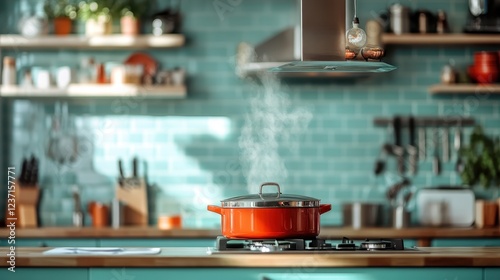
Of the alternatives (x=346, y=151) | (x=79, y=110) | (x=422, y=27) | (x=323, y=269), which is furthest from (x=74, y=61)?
(x=323, y=269)

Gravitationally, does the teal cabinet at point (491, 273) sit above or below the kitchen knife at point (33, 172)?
below

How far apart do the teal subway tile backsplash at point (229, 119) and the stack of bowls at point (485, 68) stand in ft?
0.53

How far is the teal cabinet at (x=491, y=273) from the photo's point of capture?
373 centimetres

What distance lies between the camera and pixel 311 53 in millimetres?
4301

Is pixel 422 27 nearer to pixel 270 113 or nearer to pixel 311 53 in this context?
pixel 270 113

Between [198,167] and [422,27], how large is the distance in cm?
191

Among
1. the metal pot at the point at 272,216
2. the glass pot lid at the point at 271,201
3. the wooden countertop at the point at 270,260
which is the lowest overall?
the wooden countertop at the point at 270,260

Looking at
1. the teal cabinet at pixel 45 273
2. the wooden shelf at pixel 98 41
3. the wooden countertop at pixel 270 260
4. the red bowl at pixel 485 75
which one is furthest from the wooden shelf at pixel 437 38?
the teal cabinet at pixel 45 273

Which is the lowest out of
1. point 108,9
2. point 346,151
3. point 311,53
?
point 346,151

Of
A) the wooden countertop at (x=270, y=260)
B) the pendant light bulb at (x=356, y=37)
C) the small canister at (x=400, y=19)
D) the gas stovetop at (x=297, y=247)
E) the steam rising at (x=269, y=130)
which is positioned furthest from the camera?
the steam rising at (x=269, y=130)

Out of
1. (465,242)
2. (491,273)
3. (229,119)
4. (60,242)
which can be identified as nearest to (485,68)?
(465,242)

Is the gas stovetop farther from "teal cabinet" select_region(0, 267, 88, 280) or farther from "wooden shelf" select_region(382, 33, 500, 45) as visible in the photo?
"wooden shelf" select_region(382, 33, 500, 45)

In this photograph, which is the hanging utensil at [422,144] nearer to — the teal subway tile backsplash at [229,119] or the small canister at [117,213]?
the teal subway tile backsplash at [229,119]

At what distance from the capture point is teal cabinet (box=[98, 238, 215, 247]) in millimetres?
5941
